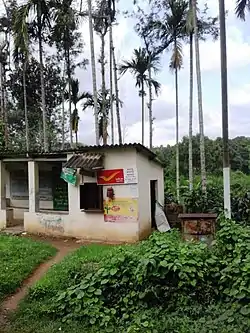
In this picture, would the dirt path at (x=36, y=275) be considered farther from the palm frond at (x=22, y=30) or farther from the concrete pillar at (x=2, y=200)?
the palm frond at (x=22, y=30)

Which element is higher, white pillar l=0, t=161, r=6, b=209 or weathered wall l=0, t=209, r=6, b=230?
white pillar l=0, t=161, r=6, b=209

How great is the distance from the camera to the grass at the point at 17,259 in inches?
250

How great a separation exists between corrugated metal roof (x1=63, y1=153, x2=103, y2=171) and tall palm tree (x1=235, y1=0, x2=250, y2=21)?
662cm

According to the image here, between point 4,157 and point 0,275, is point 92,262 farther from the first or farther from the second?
point 4,157

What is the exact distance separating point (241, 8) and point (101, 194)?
7.54 metres

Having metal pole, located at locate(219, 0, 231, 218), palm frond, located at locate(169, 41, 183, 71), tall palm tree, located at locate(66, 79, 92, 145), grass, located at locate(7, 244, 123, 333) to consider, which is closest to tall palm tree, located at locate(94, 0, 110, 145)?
tall palm tree, located at locate(66, 79, 92, 145)

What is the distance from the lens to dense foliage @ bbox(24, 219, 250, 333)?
15.2ft

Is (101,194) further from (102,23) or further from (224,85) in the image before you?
(102,23)

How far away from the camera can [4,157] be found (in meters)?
12.4

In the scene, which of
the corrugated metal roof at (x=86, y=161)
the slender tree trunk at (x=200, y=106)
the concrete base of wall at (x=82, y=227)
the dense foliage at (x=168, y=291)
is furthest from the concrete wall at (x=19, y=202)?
the dense foliage at (x=168, y=291)

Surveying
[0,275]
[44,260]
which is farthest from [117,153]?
[0,275]

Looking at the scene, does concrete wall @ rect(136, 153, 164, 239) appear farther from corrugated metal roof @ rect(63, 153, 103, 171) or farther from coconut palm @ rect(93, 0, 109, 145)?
coconut palm @ rect(93, 0, 109, 145)

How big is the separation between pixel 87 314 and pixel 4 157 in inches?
335

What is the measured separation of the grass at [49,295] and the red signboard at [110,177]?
9.18 ft
